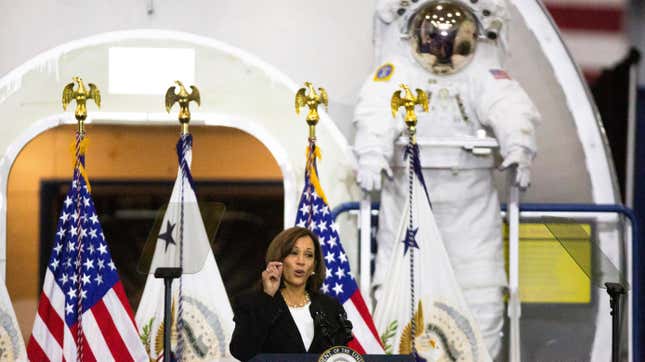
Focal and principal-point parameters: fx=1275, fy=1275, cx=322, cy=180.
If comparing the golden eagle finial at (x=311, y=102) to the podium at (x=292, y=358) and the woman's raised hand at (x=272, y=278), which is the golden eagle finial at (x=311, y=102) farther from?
the podium at (x=292, y=358)

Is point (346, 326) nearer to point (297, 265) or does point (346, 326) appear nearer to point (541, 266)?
point (297, 265)

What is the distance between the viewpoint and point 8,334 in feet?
16.6

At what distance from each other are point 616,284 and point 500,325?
4.35ft

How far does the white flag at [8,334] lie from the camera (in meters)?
5.05

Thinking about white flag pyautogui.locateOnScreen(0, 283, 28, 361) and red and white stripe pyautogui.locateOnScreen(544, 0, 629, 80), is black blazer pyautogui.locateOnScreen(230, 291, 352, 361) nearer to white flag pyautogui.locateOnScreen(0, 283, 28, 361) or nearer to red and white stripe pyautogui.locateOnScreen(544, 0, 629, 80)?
white flag pyautogui.locateOnScreen(0, 283, 28, 361)

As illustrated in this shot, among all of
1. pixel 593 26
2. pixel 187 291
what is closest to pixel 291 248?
pixel 187 291

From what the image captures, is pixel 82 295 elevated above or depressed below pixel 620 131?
below

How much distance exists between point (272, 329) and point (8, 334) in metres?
1.51

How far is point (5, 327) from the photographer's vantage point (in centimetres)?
505

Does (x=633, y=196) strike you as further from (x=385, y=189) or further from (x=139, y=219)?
(x=139, y=219)

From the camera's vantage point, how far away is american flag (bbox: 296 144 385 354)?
17.0 ft

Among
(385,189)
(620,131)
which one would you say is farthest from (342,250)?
(620,131)

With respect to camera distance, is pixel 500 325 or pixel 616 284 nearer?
pixel 616 284

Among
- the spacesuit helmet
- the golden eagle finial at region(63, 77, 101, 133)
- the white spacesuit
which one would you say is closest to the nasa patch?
the white spacesuit
